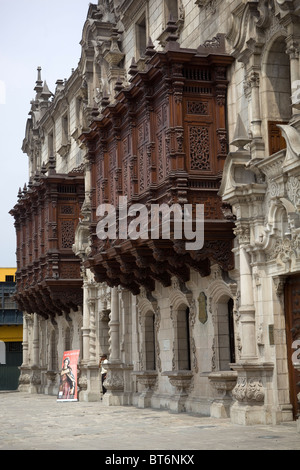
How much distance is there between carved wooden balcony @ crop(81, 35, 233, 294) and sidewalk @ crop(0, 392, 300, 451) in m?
4.15

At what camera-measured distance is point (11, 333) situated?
5903 cm

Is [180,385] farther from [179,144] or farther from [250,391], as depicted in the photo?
[179,144]

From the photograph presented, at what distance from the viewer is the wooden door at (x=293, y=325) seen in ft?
57.9

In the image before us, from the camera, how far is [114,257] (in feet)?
78.9

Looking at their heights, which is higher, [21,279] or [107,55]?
[107,55]

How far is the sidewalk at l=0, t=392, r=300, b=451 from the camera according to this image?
1446cm

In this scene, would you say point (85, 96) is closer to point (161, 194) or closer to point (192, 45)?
point (192, 45)

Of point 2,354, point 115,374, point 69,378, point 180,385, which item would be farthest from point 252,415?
point 2,354

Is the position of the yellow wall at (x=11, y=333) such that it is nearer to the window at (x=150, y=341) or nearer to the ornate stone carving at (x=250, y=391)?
the window at (x=150, y=341)

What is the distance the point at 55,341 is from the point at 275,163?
81.0 ft

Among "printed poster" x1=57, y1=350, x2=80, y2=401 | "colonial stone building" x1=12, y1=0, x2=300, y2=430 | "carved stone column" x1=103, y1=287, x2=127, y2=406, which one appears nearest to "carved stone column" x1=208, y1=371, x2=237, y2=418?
"colonial stone building" x1=12, y1=0, x2=300, y2=430

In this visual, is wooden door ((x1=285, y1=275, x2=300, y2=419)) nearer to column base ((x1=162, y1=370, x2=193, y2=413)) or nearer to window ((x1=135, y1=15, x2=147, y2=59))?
column base ((x1=162, y1=370, x2=193, y2=413))

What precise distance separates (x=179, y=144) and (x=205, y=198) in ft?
4.89
